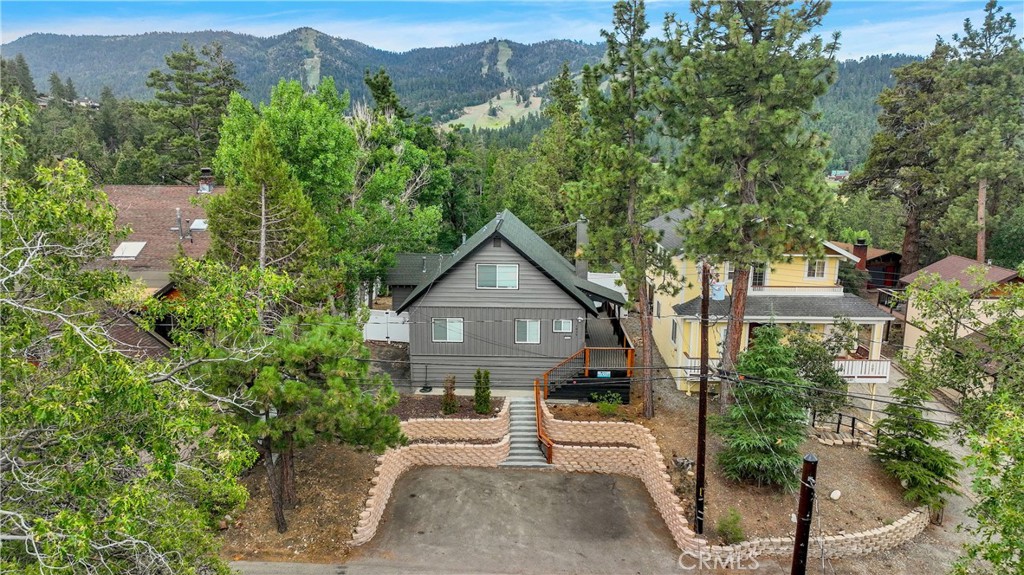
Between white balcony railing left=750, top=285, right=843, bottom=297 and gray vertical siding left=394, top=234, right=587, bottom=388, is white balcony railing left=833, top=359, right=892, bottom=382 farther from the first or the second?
gray vertical siding left=394, top=234, right=587, bottom=388

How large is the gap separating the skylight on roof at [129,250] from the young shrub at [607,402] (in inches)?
861

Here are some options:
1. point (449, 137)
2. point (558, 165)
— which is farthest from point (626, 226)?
point (449, 137)

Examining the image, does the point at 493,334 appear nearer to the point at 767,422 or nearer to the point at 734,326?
the point at 734,326

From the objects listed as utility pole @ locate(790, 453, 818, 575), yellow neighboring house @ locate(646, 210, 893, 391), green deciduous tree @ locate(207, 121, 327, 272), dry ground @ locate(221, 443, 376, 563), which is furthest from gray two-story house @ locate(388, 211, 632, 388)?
utility pole @ locate(790, 453, 818, 575)

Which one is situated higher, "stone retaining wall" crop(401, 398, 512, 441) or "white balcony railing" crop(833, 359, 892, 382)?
"white balcony railing" crop(833, 359, 892, 382)

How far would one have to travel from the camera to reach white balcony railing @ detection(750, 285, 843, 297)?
942 inches

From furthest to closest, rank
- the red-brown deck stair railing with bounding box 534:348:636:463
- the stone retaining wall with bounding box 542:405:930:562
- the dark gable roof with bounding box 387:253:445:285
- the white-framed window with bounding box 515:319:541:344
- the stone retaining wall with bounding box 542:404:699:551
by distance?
the dark gable roof with bounding box 387:253:445:285 < the white-framed window with bounding box 515:319:541:344 < the red-brown deck stair railing with bounding box 534:348:636:463 < the stone retaining wall with bounding box 542:404:699:551 < the stone retaining wall with bounding box 542:405:930:562

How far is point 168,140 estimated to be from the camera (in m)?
46.2

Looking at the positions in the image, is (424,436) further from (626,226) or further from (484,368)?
(626,226)

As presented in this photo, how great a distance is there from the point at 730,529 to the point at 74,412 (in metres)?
13.9

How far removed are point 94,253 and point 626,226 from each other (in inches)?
598

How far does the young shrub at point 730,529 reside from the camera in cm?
1423

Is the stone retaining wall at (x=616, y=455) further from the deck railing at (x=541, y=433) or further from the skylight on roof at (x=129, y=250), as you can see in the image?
the skylight on roof at (x=129, y=250)

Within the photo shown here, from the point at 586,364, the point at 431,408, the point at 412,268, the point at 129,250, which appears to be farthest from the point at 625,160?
the point at 129,250
